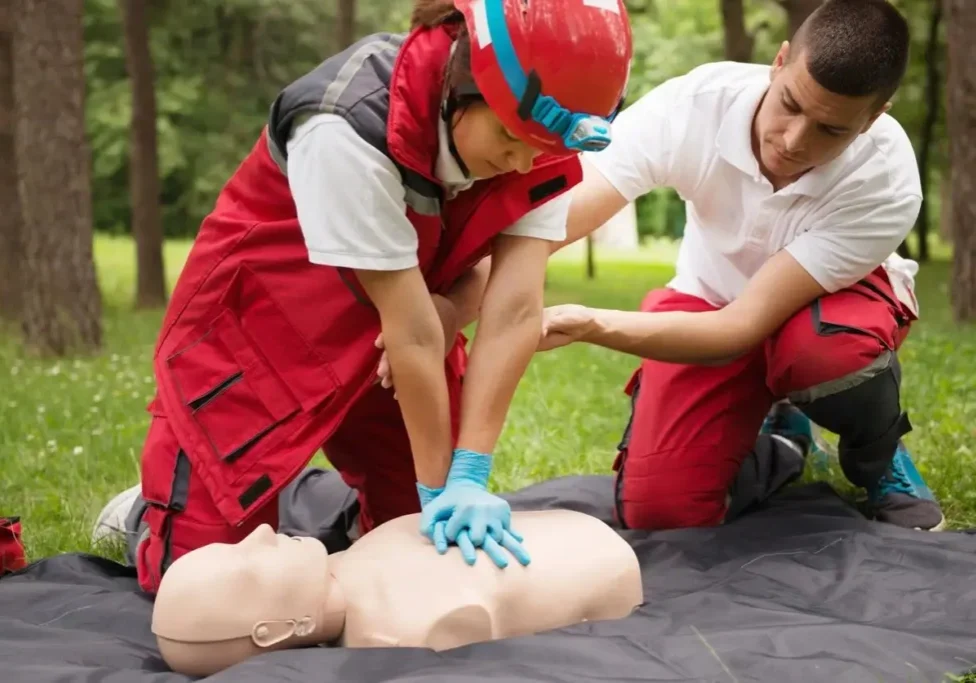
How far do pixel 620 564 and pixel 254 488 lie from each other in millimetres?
835

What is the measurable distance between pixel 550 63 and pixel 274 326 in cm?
94

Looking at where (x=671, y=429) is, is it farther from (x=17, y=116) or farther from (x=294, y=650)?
(x=17, y=116)

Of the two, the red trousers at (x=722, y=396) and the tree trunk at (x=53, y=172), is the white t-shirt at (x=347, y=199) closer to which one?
the red trousers at (x=722, y=396)

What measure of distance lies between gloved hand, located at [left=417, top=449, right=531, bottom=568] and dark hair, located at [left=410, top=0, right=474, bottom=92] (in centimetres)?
80

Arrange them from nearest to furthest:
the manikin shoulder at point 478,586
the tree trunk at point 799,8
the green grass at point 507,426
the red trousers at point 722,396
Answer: the manikin shoulder at point 478,586 → the red trousers at point 722,396 → the green grass at point 507,426 → the tree trunk at point 799,8

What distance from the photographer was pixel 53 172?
22.0 ft

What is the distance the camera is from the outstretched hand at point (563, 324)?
2.68 m

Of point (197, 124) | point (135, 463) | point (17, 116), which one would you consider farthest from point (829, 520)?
point (197, 124)

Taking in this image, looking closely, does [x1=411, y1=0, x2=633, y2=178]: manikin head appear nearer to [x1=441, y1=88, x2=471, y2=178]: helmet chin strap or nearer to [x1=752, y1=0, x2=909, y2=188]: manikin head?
[x1=441, y1=88, x2=471, y2=178]: helmet chin strap

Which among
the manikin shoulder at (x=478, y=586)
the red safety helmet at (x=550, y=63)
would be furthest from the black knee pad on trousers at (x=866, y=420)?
the red safety helmet at (x=550, y=63)

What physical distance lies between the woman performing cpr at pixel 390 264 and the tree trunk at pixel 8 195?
660cm

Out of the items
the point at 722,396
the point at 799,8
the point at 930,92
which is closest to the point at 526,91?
A: the point at 722,396

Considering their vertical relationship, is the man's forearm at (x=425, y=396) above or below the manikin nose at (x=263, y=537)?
above

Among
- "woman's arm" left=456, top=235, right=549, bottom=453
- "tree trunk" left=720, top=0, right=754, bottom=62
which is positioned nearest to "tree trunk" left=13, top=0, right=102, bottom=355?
"woman's arm" left=456, top=235, right=549, bottom=453
